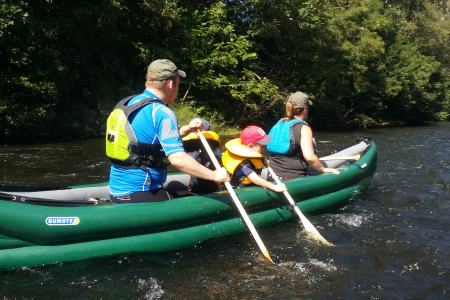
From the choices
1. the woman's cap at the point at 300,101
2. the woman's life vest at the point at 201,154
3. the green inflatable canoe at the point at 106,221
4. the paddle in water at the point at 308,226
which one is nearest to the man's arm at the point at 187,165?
the green inflatable canoe at the point at 106,221

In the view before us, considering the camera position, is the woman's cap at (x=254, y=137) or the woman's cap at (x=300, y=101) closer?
the woman's cap at (x=254, y=137)

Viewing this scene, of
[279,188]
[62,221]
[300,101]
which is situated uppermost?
[300,101]

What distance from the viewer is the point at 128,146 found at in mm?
2695

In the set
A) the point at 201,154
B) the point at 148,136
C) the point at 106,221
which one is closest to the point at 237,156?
the point at 201,154

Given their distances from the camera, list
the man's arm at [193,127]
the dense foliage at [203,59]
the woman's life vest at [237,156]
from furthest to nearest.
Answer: the dense foliage at [203,59]
the woman's life vest at [237,156]
the man's arm at [193,127]

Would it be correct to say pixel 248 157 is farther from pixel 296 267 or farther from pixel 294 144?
pixel 296 267

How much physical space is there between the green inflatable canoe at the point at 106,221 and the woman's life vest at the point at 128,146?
0.97ft

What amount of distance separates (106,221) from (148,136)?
62 cm

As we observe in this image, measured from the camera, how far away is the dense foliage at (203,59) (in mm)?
9664

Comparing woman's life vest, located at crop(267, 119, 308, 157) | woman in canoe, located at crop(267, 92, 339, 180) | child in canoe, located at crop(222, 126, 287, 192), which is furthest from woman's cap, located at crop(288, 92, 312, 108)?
child in canoe, located at crop(222, 126, 287, 192)

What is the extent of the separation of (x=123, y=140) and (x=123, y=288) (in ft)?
3.04

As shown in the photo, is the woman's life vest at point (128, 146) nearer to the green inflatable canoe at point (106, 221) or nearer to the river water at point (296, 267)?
the green inflatable canoe at point (106, 221)

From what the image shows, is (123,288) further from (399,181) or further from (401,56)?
(401,56)

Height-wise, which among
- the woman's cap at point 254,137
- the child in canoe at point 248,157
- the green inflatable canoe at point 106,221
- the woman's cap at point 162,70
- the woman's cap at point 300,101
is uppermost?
the woman's cap at point 162,70
